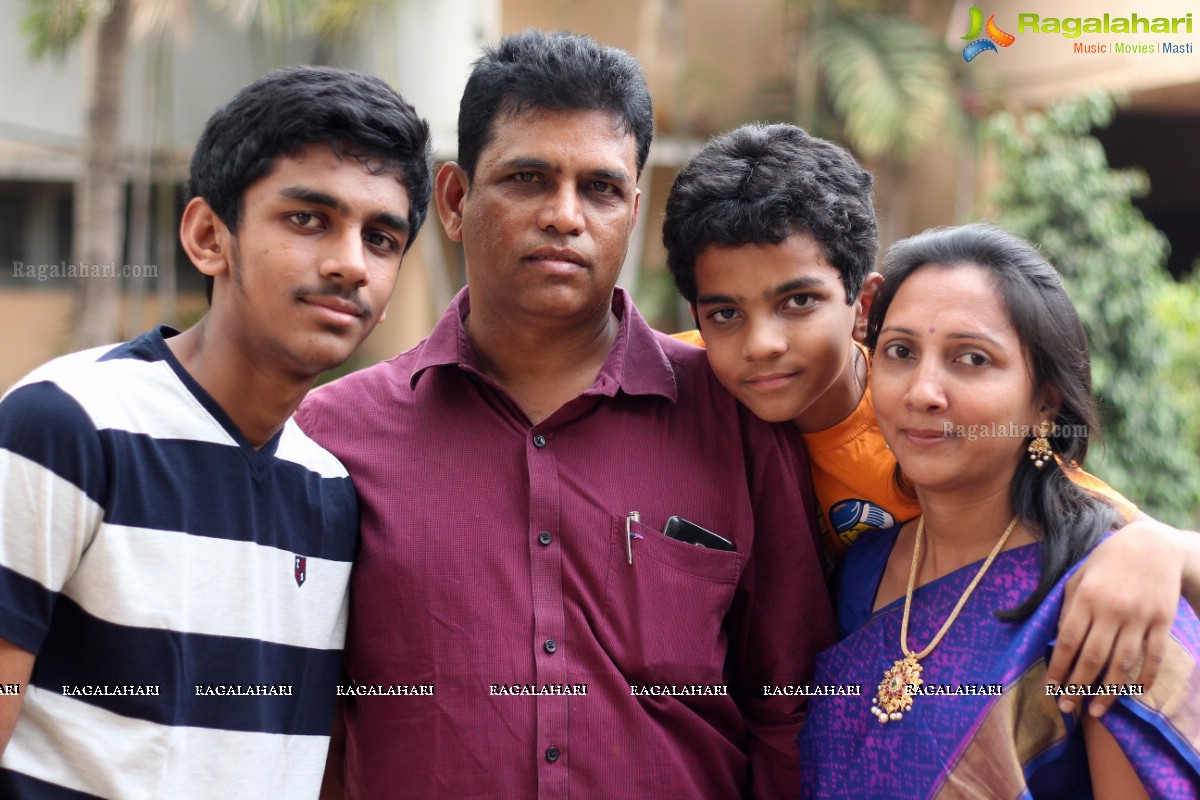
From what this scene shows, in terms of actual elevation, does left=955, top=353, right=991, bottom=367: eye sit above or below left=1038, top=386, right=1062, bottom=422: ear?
above

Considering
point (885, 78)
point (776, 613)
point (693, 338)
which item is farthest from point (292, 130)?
point (885, 78)

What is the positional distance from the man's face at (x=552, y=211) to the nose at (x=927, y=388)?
647mm

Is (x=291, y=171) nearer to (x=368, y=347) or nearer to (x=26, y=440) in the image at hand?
(x=26, y=440)

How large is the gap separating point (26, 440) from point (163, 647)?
38 cm

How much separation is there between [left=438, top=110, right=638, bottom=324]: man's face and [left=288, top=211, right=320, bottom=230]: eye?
442 millimetres

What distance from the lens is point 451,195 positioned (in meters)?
2.55

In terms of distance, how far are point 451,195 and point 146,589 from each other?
1.09 metres

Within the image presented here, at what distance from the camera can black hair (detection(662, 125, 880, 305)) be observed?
90.6 inches

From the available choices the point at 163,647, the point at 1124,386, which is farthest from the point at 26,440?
the point at 1124,386

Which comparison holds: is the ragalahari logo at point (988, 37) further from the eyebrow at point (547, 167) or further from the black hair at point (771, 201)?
the eyebrow at point (547, 167)

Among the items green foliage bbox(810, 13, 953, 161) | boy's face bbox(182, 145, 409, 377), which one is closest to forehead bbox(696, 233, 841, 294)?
boy's face bbox(182, 145, 409, 377)

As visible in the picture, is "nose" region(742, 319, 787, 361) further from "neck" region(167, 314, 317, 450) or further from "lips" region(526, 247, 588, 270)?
"neck" region(167, 314, 317, 450)

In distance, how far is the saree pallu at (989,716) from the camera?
74.9 inches

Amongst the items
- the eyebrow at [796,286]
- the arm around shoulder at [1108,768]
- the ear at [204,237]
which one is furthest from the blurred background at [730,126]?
the ear at [204,237]
